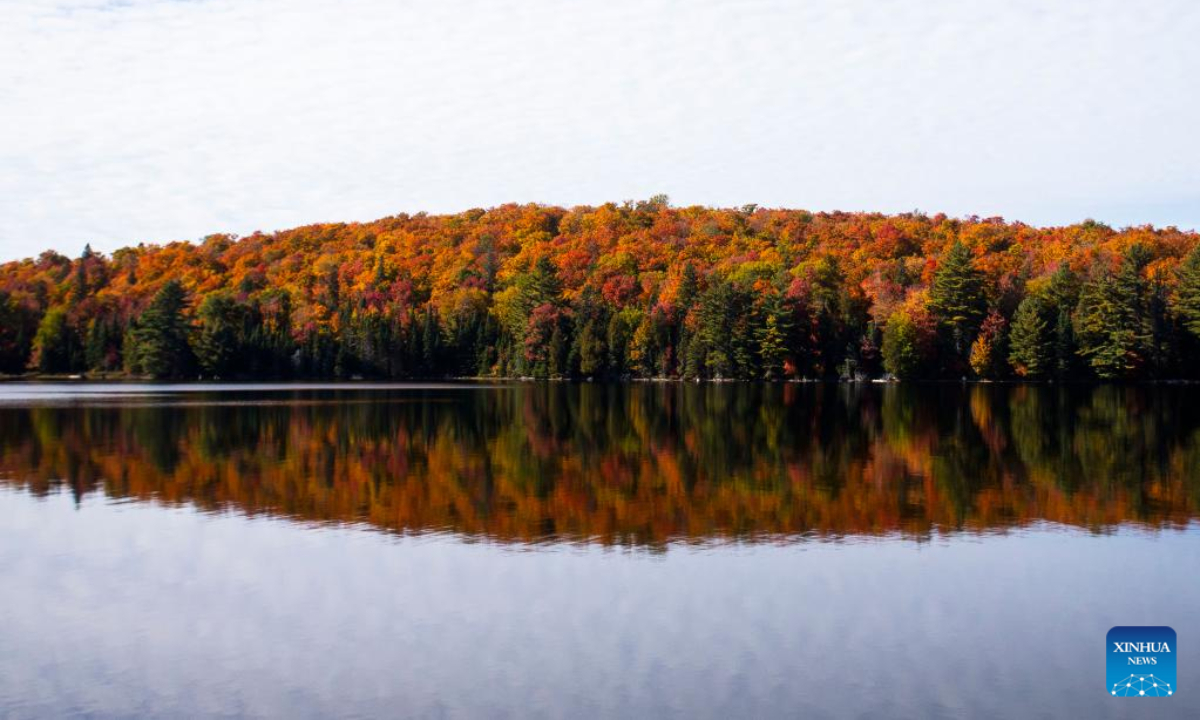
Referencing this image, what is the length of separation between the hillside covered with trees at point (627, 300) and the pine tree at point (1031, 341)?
0.61 feet

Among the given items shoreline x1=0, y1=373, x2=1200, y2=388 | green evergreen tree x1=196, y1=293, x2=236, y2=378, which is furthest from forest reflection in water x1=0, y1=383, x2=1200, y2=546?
green evergreen tree x1=196, y1=293, x2=236, y2=378

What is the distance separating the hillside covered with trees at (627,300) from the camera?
93.8 meters

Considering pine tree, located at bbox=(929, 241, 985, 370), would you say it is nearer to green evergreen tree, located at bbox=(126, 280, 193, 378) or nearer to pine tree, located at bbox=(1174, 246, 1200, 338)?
pine tree, located at bbox=(1174, 246, 1200, 338)

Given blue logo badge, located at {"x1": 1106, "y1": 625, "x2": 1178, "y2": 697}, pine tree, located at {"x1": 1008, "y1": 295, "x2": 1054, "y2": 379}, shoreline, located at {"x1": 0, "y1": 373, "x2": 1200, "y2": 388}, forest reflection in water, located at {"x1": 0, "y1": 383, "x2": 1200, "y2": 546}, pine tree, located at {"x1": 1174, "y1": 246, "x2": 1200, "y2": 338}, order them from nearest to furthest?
blue logo badge, located at {"x1": 1106, "y1": 625, "x2": 1178, "y2": 697}
forest reflection in water, located at {"x1": 0, "y1": 383, "x2": 1200, "y2": 546}
pine tree, located at {"x1": 1174, "y1": 246, "x2": 1200, "y2": 338}
shoreline, located at {"x1": 0, "y1": 373, "x2": 1200, "y2": 388}
pine tree, located at {"x1": 1008, "y1": 295, "x2": 1054, "y2": 379}

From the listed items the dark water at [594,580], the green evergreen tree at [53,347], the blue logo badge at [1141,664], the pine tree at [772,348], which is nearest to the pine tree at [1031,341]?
the pine tree at [772,348]

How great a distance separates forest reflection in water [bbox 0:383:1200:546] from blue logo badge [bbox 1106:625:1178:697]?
6.00m

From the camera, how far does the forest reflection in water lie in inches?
730

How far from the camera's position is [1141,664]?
10312mm

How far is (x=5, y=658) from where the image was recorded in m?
11.2

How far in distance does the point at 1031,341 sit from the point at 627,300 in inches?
1773

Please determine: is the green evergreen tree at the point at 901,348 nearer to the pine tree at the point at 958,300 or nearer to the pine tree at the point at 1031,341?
the pine tree at the point at 958,300

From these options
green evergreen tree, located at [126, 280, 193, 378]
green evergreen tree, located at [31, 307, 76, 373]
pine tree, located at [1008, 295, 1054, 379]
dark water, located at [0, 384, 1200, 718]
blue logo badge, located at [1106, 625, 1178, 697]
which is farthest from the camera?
green evergreen tree, located at [31, 307, 76, 373]

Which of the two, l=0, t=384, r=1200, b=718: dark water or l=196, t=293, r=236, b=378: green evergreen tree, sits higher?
l=196, t=293, r=236, b=378: green evergreen tree

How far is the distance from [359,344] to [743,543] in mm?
108905
